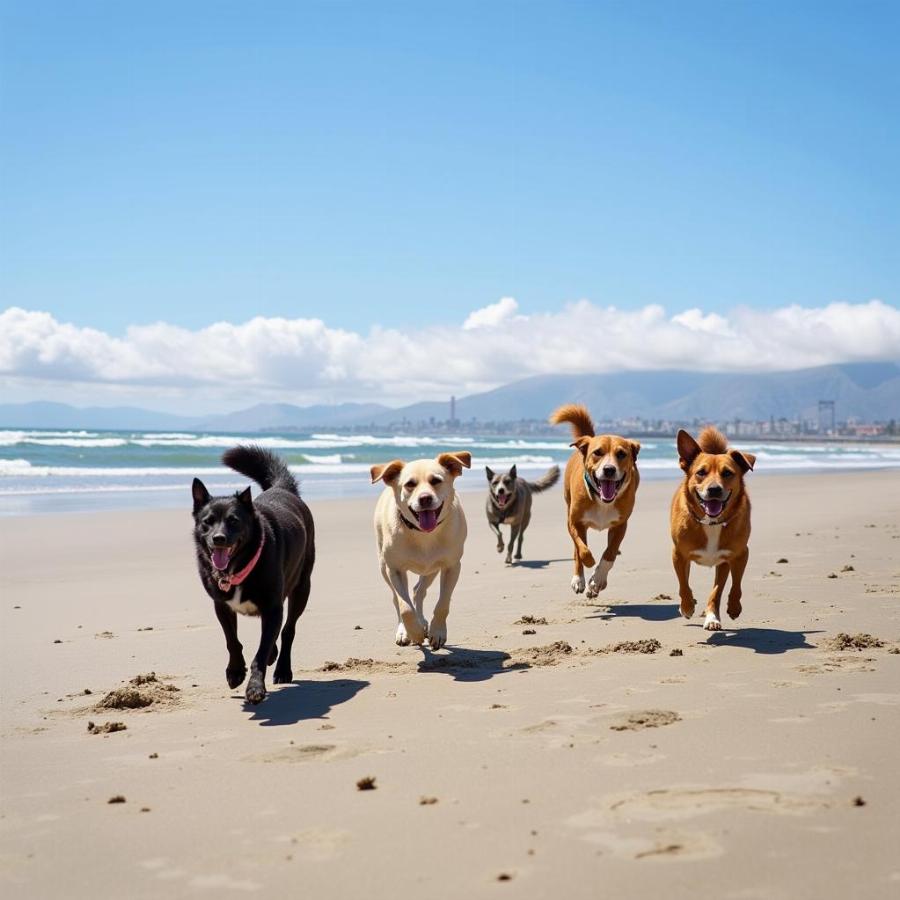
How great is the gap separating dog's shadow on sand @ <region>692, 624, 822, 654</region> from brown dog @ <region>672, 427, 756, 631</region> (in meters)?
0.14

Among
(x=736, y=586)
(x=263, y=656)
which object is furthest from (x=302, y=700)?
(x=736, y=586)

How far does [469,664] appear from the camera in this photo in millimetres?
6469

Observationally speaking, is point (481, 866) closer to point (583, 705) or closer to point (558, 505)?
point (583, 705)

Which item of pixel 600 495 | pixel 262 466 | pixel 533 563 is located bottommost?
pixel 533 563

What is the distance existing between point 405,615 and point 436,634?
0.83ft

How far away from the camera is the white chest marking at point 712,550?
24.0 ft

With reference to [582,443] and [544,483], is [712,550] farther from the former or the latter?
[544,483]

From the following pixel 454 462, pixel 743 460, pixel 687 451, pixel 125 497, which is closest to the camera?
pixel 454 462

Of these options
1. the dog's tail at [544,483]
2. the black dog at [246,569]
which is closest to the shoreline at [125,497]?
the dog's tail at [544,483]

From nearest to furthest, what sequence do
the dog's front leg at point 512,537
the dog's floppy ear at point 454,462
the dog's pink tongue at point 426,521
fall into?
the dog's pink tongue at point 426,521 → the dog's floppy ear at point 454,462 → the dog's front leg at point 512,537

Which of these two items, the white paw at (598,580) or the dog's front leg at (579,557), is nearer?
the white paw at (598,580)

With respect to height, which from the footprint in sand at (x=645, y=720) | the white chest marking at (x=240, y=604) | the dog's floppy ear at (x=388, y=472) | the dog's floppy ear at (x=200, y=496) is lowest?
the footprint in sand at (x=645, y=720)

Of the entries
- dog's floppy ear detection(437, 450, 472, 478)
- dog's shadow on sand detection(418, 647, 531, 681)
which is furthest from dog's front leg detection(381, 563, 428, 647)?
dog's floppy ear detection(437, 450, 472, 478)

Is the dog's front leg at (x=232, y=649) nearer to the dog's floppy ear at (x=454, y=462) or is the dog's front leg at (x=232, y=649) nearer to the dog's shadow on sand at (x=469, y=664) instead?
the dog's shadow on sand at (x=469, y=664)
